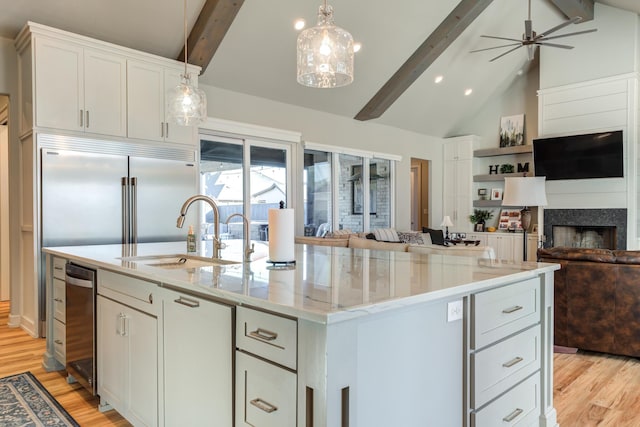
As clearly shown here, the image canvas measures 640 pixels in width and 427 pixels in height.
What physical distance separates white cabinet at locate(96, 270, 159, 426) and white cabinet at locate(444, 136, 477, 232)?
806cm

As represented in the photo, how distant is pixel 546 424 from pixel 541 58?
7044mm

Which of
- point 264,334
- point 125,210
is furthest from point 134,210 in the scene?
point 264,334

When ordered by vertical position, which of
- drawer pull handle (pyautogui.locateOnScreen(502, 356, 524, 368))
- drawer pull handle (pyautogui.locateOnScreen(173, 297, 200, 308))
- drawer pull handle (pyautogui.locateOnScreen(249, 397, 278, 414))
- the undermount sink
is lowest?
drawer pull handle (pyautogui.locateOnScreen(502, 356, 524, 368))

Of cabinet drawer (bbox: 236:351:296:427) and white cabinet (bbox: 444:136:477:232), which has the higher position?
white cabinet (bbox: 444:136:477:232)

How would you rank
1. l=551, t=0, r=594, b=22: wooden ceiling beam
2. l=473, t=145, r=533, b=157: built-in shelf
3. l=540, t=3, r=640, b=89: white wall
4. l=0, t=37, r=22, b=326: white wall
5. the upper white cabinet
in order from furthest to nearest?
l=473, t=145, r=533, b=157: built-in shelf
l=540, t=3, r=640, b=89: white wall
l=551, t=0, r=594, b=22: wooden ceiling beam
l=0, t=37, r=22, b=326: white wall
the upper white cabinet

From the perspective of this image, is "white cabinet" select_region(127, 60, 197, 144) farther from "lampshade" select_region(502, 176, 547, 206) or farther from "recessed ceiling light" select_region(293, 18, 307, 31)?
"lampshade" select_region(502, 176, 547, 206)

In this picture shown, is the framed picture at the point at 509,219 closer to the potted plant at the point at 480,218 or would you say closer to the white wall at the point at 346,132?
the potted plant at the point at 480,218

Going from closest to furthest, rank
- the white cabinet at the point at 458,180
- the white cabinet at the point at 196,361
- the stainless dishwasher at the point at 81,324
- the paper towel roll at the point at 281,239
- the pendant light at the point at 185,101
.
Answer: the white cabinet at the point at 196,361, the paper towel roll at the point at 281,239, the stainless dishwasher at the point at 81,324, the pendant light at the point at 185,101, the white cabinet at the point at 458,180

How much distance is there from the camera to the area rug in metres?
2.40

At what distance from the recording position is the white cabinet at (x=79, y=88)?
3.96 meters

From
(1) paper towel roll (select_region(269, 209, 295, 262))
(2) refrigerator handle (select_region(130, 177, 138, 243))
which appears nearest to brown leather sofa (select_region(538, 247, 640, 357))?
(1) paper towel roll (select_region(269, 209, 295, 262))

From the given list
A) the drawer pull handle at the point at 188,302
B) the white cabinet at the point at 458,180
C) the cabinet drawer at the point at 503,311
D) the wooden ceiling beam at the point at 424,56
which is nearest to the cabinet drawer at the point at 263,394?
the drawer pull handle at the point at 188,302

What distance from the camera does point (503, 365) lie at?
6.17 ft

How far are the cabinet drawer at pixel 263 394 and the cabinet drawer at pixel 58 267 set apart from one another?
209 centimetres
